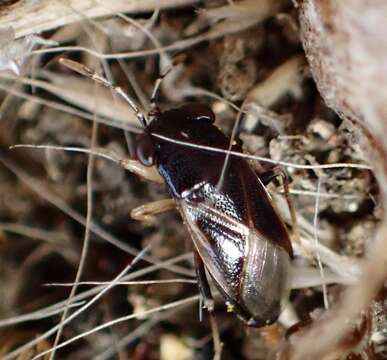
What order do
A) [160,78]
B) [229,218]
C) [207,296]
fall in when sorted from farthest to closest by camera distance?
[160,78]
[207,296]
[229,218]

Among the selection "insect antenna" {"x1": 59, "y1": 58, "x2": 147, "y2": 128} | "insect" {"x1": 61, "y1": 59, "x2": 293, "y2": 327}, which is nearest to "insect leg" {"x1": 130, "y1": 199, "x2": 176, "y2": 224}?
"insect" {"x1": 61, "y1": 59, "x2": 293, "y2": 327}

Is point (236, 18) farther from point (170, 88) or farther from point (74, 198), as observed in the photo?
point (74, 198)

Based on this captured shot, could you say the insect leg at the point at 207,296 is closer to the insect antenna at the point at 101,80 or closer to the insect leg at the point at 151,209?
the insect leg at the point at 151,209

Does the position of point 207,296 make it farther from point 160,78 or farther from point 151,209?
point 160,78

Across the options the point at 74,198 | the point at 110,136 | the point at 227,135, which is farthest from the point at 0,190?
the point at 227,135

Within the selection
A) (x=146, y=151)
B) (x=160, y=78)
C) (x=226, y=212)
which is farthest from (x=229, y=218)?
(x=160, y=78)

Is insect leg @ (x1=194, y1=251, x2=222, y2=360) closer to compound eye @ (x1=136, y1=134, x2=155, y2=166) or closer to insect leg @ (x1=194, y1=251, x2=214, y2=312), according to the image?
insect leg @ (x1=194, y1=251, x2=214, y2=312)
